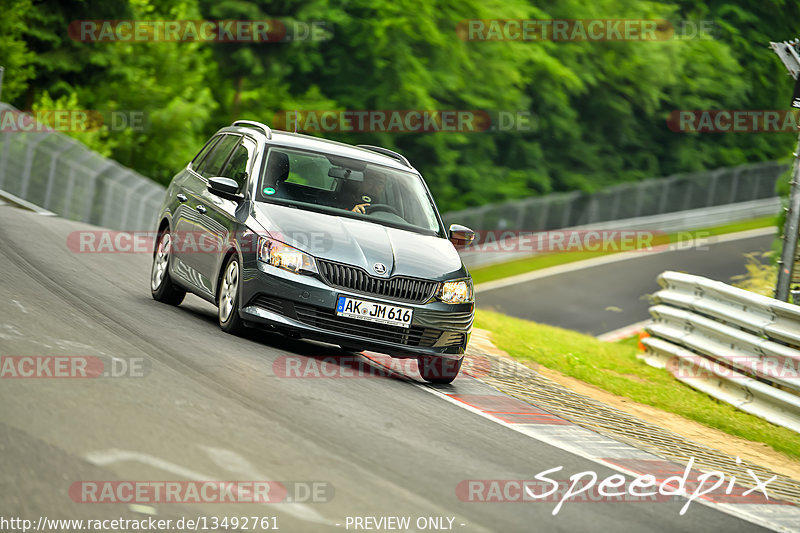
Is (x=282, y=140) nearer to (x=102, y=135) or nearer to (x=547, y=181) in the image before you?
(x=102, y=135)

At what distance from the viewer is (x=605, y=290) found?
95.6 ft

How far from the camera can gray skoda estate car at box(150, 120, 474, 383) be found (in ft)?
28.8

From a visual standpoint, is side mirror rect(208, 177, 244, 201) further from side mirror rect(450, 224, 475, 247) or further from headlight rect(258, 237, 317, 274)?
side mirror rect(450, 224, 475, 247)

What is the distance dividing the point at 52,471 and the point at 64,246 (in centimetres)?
957

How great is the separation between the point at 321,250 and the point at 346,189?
1436 millimetres

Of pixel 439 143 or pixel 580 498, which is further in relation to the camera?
pixel 439 143

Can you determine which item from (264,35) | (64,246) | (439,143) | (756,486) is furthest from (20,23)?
(756,486)

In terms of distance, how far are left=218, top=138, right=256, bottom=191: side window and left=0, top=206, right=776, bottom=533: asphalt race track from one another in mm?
1440

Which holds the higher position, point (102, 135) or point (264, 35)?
point (264, 35)

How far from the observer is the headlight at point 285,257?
8758 mm

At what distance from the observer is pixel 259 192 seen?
971cm

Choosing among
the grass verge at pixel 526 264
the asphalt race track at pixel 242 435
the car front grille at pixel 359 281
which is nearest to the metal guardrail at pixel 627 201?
the grass verge at pixel 526 264

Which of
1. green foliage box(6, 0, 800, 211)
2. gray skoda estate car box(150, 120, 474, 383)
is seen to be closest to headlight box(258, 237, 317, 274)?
gray skoda estate car box(150, 120, 474, 383)

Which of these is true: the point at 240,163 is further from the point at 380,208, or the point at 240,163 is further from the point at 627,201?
the point at 627,201
